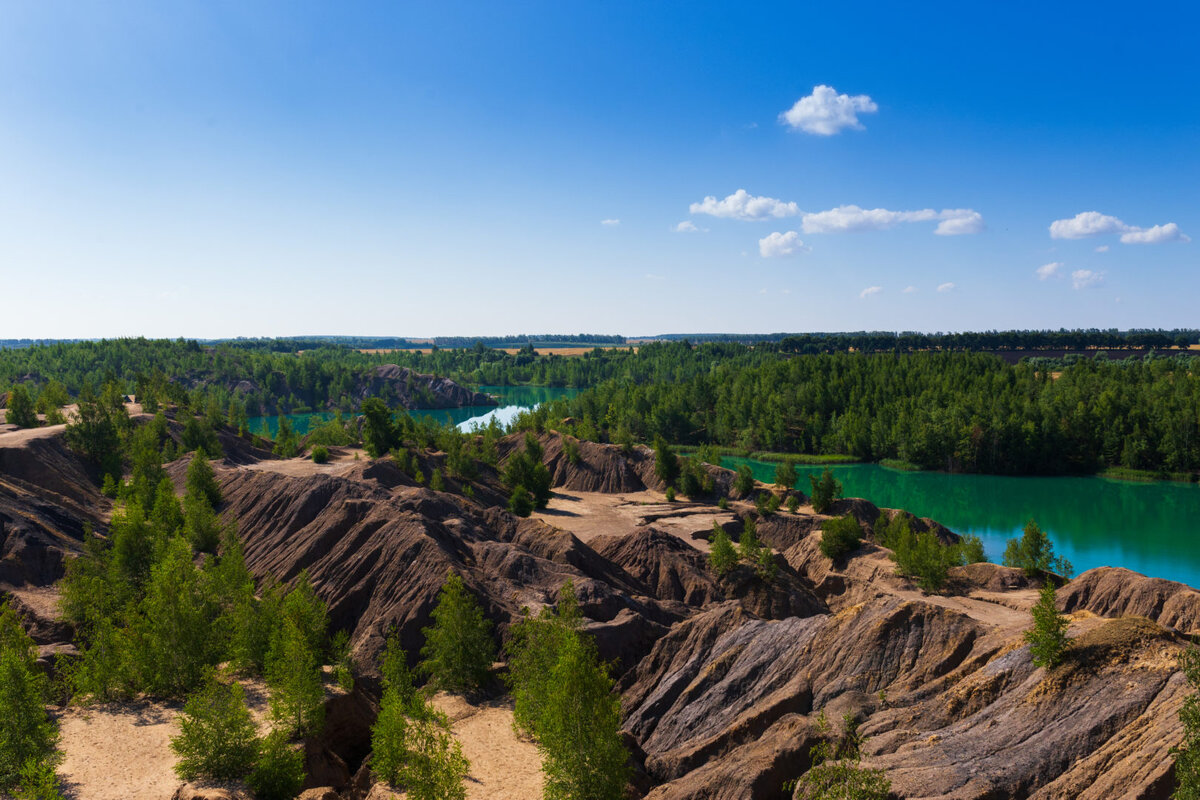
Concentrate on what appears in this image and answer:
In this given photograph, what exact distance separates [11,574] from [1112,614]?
222 feet

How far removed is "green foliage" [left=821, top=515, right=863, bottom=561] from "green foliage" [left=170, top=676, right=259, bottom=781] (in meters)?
46.9

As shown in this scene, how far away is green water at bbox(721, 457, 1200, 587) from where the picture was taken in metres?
72.1

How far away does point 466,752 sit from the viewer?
30578 millimetres

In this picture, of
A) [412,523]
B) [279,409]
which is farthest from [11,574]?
[279,409]

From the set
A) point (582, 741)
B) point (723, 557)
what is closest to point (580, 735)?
point (582, 741)

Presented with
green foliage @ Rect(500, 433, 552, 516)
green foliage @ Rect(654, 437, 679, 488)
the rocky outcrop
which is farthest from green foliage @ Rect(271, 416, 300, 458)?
the rocky outcrop

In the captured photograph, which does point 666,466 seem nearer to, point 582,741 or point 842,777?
point 582,741

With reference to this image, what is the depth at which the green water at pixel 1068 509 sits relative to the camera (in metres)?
72.1

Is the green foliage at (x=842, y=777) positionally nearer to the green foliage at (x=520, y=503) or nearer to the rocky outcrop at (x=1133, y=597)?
the rocky outcrop at (x=1133, y=597)

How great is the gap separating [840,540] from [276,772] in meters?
47.1

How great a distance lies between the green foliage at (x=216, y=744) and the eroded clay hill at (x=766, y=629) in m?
5.07

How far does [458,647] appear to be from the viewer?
36.2 m

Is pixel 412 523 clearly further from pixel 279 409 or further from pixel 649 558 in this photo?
pixel 279 409

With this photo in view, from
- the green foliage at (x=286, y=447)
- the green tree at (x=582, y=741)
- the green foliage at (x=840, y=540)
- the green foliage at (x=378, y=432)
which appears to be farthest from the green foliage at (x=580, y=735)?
the green foliage at (x=286, y=447)
